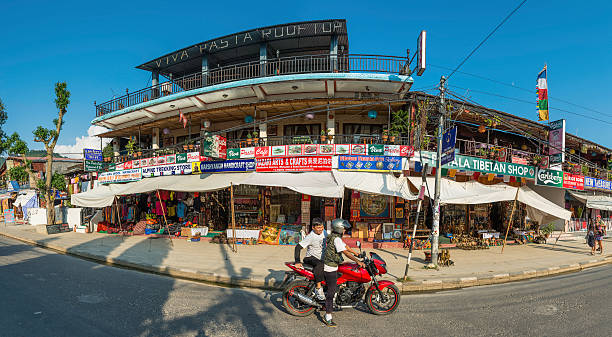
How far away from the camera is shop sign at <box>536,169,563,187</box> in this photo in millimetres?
14824

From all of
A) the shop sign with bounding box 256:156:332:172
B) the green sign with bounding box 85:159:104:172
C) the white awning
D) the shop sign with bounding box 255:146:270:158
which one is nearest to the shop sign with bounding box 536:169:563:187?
the white awning

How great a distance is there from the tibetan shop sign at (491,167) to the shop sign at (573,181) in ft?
10.4

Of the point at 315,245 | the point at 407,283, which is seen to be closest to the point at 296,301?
the point at 315,245

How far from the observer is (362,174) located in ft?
38.4

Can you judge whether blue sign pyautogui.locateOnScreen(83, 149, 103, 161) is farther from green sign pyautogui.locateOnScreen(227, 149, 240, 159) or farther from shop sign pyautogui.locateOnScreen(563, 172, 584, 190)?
shop sign pyautogui.locateOnScreen(563, 172, 584, 190)

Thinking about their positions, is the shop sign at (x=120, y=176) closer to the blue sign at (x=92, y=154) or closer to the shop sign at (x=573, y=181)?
the blue sign at (x=92, y=154)

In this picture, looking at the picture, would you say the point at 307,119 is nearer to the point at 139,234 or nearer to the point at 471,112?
the point at 471,112

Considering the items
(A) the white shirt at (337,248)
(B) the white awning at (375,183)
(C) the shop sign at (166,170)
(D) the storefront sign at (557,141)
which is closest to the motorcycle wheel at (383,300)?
(A) the white shirt at (337,248)

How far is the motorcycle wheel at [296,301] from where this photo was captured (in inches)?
195

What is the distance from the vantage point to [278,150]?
1303cm

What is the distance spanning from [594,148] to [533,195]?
14.9m

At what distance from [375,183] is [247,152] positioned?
21.7ft

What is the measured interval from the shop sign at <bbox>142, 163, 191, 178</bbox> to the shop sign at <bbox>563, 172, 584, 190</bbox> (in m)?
22.4

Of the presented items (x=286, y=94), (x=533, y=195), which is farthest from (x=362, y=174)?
(x=533, y=195)
